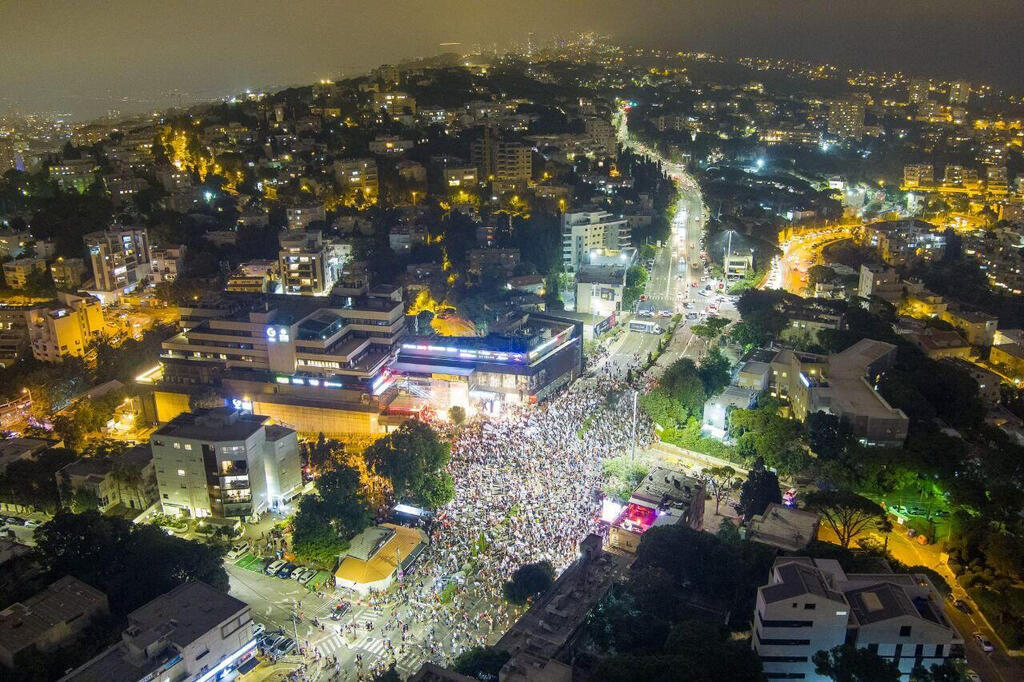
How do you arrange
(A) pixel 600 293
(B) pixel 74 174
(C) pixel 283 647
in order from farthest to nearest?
1. (B) pixel 74 174
2. (A) pixel 600 293
3. (C) pixel 283 647

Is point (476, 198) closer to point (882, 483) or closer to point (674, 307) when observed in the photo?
point (674, 307)

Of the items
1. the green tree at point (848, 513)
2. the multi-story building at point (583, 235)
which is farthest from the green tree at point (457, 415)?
the multi-story building at point (583, 235)

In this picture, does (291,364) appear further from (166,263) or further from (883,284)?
(883,284)

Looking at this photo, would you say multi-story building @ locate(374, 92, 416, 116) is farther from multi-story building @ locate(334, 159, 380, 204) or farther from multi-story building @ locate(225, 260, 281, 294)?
multi-story building @ locate(225, 260, 281, 294)

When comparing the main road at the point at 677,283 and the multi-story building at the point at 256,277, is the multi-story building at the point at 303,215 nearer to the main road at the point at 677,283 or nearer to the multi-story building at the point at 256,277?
the multi-story building at the point at 256,277

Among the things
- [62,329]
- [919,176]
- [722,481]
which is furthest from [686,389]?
[919,176]

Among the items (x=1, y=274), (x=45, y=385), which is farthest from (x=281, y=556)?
(x=1, y=274)
